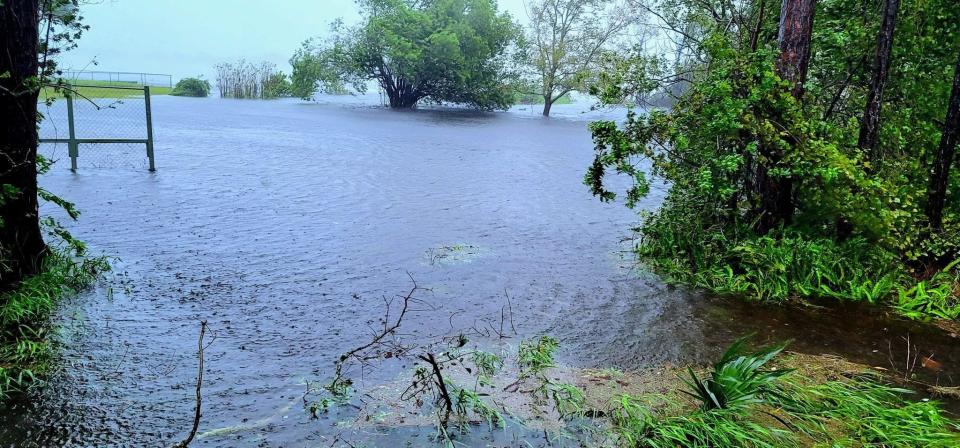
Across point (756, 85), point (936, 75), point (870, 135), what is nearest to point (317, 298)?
point (756, 85)

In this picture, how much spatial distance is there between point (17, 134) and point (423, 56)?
28576 mm

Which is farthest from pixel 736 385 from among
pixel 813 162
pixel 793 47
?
pixel 793 47

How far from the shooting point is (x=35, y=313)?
491cm

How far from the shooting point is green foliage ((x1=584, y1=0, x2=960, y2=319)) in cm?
562

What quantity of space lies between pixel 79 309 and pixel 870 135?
7041 millimetres

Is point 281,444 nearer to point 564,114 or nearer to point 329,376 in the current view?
point 329,376

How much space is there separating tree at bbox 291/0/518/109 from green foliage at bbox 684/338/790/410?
97.5 feet

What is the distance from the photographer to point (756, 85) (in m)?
5.70

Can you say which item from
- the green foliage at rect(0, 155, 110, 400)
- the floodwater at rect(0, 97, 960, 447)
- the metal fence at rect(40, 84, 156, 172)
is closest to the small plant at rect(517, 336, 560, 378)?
the floodwater at rect(0, 97, 960, 447)

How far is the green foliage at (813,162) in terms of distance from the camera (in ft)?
18.4

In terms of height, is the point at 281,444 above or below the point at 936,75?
below

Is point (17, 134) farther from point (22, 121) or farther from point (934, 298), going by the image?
point (934, 298)

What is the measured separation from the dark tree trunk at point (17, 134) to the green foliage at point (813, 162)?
189 inches

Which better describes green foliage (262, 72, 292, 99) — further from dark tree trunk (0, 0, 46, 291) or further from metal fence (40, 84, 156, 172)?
dark tree trunk (0, 0, 46, 291)
